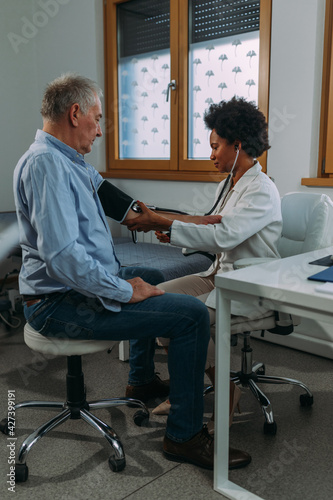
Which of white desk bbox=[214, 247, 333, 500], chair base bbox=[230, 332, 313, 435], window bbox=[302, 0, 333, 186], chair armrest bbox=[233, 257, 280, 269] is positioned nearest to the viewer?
white desk bbox=[214, 247, 333, 500]

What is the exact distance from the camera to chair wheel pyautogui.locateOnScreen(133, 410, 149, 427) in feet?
6.42

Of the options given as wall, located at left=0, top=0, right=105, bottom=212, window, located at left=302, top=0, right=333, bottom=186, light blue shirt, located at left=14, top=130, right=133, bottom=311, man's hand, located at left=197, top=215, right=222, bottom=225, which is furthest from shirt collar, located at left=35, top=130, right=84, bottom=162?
wall, located at left=0, top=0, right=105, bottom=212

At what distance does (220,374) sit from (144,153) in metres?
2.65

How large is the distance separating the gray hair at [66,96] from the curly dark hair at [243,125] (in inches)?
23.8

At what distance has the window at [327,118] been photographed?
2551mm

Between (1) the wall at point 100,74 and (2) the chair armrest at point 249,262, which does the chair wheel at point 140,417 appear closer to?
(2) the chair armrest at point 249,262

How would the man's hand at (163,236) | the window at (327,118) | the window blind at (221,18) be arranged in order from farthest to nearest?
the window blind at (221,18), the window at (327,118), the man's hand at (163,236)

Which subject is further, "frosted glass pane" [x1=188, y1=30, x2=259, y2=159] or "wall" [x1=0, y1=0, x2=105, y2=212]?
"wall" [x1=0, y1=0, x2=105, y2=212]

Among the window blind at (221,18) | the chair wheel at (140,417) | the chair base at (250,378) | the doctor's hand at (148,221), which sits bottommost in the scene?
the chair wheel at (140,417)

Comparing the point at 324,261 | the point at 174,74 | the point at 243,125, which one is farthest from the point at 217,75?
the point at 324,261

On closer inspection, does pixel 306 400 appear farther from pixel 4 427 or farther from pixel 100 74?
pixel 100 74

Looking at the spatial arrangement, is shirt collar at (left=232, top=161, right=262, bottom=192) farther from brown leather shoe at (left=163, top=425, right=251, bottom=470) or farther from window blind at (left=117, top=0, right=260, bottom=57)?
window blind at (left=117, top=0, right=260, bottom=57)

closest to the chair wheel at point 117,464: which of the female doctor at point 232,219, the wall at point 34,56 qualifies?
the female doctor at point 232,219

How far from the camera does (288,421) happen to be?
1986 millimetres
